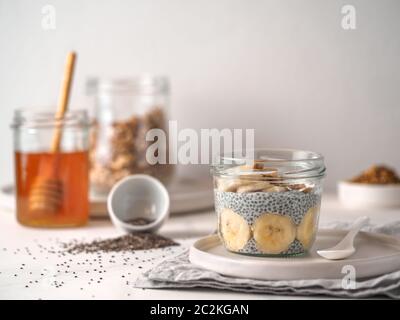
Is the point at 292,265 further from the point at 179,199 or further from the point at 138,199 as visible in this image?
the point at 179,199

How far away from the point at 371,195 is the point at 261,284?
29.5 inches

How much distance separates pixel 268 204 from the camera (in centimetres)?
90

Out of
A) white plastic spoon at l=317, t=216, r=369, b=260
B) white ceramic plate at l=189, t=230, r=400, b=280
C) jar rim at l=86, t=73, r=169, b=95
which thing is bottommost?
white ceramic plate at l=189, t=230, r=400, b=280

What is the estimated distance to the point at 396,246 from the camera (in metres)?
0.97

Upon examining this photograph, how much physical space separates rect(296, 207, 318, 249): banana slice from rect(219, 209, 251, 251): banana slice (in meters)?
0.07

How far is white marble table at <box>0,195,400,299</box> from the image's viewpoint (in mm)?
854

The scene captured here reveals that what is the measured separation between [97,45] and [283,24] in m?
0.48

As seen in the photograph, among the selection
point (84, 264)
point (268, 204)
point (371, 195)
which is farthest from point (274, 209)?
point (371, 195)

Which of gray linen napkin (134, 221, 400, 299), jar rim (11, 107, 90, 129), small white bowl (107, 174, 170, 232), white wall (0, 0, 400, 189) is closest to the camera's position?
gray linen napkin (134, 221, 400, 299)

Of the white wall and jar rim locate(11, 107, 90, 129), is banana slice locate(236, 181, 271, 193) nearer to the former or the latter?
jar rim locate(11, 107, 90, 129)

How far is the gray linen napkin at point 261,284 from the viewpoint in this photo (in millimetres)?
813

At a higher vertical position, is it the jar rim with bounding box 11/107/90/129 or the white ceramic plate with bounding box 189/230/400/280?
the jar rim with bounding box 11/107/90/129

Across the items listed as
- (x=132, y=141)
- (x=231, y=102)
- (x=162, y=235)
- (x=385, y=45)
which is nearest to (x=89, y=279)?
(x=162, y=235)

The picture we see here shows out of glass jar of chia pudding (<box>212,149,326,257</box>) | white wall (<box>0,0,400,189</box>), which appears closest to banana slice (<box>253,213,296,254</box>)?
glass jar of chia pudding (<box>212,149,326,257</box>)
